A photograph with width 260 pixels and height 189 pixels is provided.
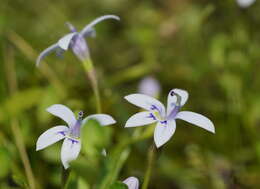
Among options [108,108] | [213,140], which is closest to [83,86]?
[108,108]

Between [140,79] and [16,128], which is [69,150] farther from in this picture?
[140,79]

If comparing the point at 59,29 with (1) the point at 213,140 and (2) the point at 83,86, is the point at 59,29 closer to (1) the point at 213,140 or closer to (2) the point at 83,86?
(2) the point at 83,86

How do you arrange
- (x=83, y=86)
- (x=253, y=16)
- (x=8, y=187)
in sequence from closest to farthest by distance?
(x=8, y=187), (x=83, y=86), (x=253, y=16)

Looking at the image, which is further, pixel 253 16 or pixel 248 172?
pixel 253 16

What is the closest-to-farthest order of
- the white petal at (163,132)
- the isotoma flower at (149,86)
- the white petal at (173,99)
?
1. the white petal at (163,132)
2. the white petal at (173,99)
3. the isotoma flower at (149,86)

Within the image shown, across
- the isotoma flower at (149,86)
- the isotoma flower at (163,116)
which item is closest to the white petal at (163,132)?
the isotoma flower at (163,116)

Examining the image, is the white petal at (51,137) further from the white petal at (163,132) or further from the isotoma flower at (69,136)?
the white petal at (163,132)

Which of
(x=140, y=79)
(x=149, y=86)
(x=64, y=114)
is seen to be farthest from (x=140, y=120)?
(x=140, y=79)
